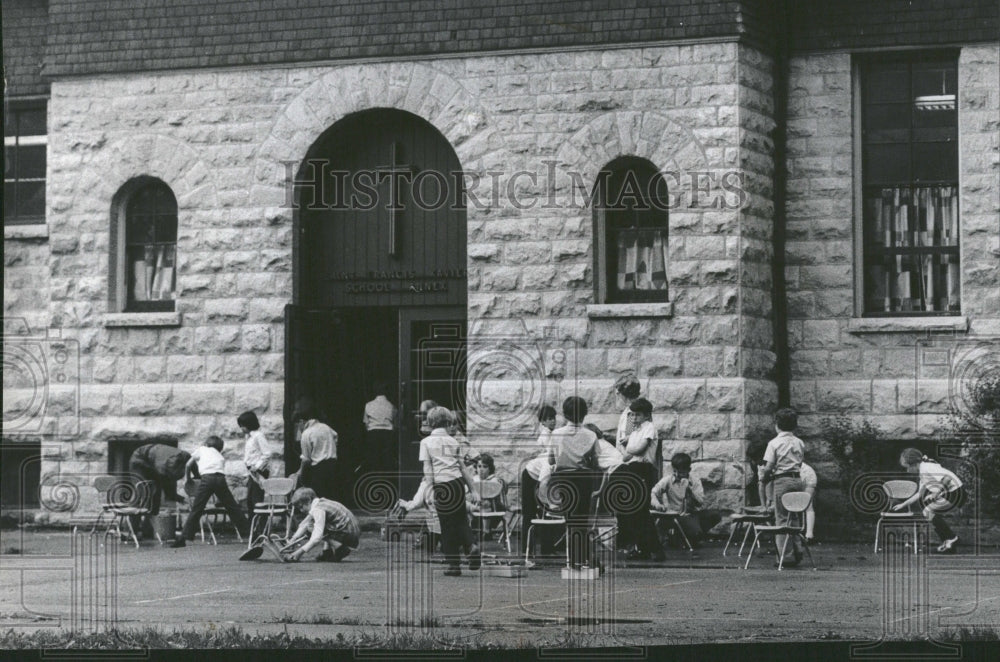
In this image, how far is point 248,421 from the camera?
67.8 feet

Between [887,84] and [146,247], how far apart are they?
10.0 metres

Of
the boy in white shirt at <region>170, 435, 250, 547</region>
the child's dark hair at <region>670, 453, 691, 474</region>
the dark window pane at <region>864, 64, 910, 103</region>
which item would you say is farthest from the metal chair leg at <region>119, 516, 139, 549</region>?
the dark window pane at <region>864, 64, 910, 103</region>

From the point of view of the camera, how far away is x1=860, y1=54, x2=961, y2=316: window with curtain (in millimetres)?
21188

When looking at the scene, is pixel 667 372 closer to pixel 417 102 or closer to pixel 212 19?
pixel 417 102

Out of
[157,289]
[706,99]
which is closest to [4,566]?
[157,289]

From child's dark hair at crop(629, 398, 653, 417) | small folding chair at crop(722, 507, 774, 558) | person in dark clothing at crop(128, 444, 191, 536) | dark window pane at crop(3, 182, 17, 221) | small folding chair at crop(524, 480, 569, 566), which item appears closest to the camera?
small folding chair at crop(524, 480, 569, 566)

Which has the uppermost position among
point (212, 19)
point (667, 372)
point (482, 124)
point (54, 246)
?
point (212, 19)

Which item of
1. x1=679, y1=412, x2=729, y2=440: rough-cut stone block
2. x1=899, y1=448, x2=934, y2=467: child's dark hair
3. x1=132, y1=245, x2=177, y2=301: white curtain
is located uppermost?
x1=132, y1=245, x2=177, y2=301: white curtain

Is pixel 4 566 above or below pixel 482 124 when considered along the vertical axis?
below

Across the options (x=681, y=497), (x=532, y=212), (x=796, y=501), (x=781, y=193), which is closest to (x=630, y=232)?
(x=532, y=212)

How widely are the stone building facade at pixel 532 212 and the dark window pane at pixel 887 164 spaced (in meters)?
0.23

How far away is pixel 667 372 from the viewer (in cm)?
2081

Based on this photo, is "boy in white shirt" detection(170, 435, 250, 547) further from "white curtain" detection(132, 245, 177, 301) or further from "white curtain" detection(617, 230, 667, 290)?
"white curtain" detection(617, 230, 667, 290)

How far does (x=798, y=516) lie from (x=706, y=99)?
5433mm
